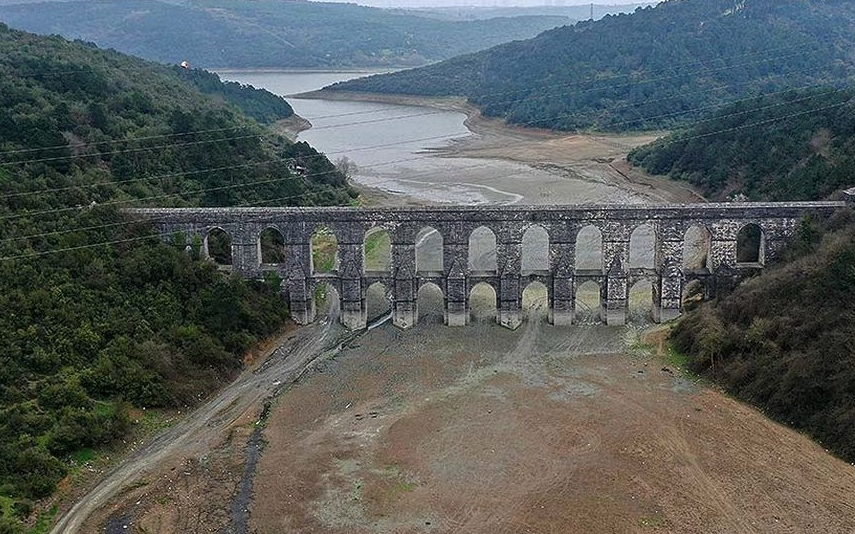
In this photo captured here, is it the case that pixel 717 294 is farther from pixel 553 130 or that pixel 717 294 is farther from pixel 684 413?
pixel 553 130

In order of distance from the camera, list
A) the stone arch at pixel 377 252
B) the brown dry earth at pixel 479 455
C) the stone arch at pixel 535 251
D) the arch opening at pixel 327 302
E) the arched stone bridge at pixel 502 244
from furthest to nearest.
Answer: the stone arch at pixel 377 252, the stone arch at pixel 535 251, the arch opening at pixel 327 302, the arched stone bridge at pixel 502 244, the brown dry earth at pixel 479 455

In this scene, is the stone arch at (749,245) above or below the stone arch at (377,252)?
above

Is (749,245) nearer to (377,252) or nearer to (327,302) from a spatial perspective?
(377,252)

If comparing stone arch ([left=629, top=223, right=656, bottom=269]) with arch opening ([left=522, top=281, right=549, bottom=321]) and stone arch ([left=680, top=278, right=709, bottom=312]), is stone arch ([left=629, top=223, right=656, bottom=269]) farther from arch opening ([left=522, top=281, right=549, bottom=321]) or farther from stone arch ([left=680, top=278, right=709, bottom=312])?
arch opening ([left=522, top=281, right=549, bottom=321])

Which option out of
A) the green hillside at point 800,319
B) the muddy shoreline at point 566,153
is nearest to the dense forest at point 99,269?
the muddy shoreline at point 566,153

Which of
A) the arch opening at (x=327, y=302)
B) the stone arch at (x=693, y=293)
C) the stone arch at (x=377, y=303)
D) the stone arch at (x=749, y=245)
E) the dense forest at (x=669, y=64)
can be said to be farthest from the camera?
the dense forest at (x=669, y=64)

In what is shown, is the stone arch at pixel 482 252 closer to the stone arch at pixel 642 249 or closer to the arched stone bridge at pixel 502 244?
the arched stone bridge at pixel 502 244

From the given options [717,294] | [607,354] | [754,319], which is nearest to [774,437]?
[754,319]
